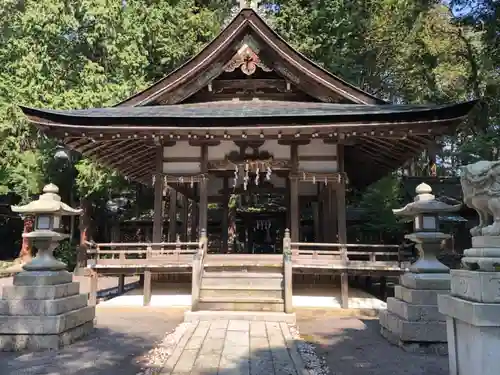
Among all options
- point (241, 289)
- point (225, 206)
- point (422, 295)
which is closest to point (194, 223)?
point (225, 206)

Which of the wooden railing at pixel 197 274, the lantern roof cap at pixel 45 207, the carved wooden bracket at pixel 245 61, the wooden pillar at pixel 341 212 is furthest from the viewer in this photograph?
the carved wooden bracket at pixel 245 61

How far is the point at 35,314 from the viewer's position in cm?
617

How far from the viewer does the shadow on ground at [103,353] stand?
5.16m

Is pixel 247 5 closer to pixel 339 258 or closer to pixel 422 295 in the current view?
pixel 339 258

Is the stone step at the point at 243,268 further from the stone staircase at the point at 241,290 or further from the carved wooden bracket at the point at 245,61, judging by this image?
the carved wooden bracket at the point at 245,61

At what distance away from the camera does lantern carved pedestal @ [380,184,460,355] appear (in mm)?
5914

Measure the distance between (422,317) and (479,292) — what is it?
99.4 inches

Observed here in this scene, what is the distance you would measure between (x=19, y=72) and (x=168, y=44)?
688 cm

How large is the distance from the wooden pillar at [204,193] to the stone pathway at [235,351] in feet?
13.8

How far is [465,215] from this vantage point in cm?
2259

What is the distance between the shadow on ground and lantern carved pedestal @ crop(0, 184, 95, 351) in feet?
0.76

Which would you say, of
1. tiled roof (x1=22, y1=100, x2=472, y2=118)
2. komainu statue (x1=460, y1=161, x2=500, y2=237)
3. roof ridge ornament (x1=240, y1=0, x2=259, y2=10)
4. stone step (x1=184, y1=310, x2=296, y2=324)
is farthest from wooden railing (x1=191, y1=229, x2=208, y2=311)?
roof ridge ornament (x1=240, y1=0, x2=259, y2=10)

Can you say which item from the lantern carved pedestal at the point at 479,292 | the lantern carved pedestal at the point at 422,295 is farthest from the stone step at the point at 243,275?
the lantern carved pedestal at the point at 479,292

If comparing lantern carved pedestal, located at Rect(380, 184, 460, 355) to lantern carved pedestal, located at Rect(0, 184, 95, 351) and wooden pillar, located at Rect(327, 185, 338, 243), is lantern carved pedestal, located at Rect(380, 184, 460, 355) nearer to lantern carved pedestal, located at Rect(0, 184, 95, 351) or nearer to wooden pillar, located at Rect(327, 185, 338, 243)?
lantern carved pedestal, located at Rect(0, 184, 95, 351)
